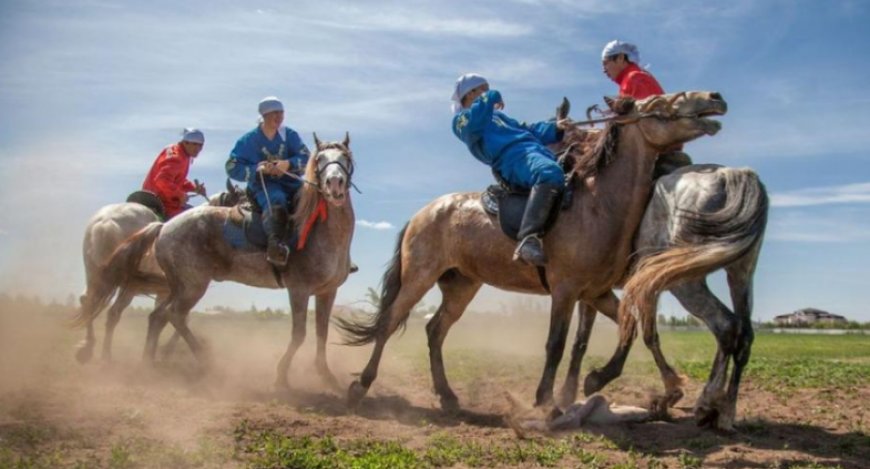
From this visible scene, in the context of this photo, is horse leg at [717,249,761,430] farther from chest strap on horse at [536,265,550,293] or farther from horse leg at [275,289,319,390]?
horse leg at [275,289,319,390]

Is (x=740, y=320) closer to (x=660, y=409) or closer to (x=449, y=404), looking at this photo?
(x=660, y=409)

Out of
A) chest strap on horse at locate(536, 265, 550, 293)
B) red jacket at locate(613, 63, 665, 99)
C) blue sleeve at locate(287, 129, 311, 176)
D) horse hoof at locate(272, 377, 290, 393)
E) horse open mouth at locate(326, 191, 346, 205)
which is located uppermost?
red jacket at locate(613, 63, 665, 99)

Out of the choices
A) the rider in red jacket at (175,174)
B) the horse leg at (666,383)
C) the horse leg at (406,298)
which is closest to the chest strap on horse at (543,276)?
the horse leg at (666,383)

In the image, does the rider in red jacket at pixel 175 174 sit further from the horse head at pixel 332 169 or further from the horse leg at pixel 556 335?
the horse leg at pixel 556 335

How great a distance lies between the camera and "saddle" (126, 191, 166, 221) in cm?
1341

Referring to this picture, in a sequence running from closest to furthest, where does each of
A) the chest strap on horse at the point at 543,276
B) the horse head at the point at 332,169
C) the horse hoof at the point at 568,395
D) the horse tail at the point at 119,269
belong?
the chest strap on horse at the point at 543,276 → the horse hoof at the point at 568,395 → the horse head at the point at 332,169 → the horse tail at the point at 119,269

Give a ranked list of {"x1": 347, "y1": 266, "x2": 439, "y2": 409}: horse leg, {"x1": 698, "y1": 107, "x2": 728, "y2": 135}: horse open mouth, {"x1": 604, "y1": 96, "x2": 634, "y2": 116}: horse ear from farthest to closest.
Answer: {"x1": 347, "y1": 266, "x2": 439, "y2": 409}: horse leg < {"x1": 604, "y1": 96, "x2": 634, "y2": 116}: horse ear < {"x1": 698, "y1": 107, "x2": 728, "y2": 135}: horse open mouth

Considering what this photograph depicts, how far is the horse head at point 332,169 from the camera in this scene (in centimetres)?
955

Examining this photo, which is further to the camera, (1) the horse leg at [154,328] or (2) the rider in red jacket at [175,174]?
(2) the rider in red jacket at [175,174]

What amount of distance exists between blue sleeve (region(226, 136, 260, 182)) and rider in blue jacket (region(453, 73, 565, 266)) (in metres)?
3.36

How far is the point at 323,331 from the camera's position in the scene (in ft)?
34.9

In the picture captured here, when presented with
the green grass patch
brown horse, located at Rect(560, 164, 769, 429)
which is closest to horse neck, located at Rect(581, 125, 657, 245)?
brown horse, located at Rect(560, 164, 769, 429)

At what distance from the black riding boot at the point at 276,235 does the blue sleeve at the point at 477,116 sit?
10.2 feet

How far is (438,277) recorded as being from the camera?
923 cm
